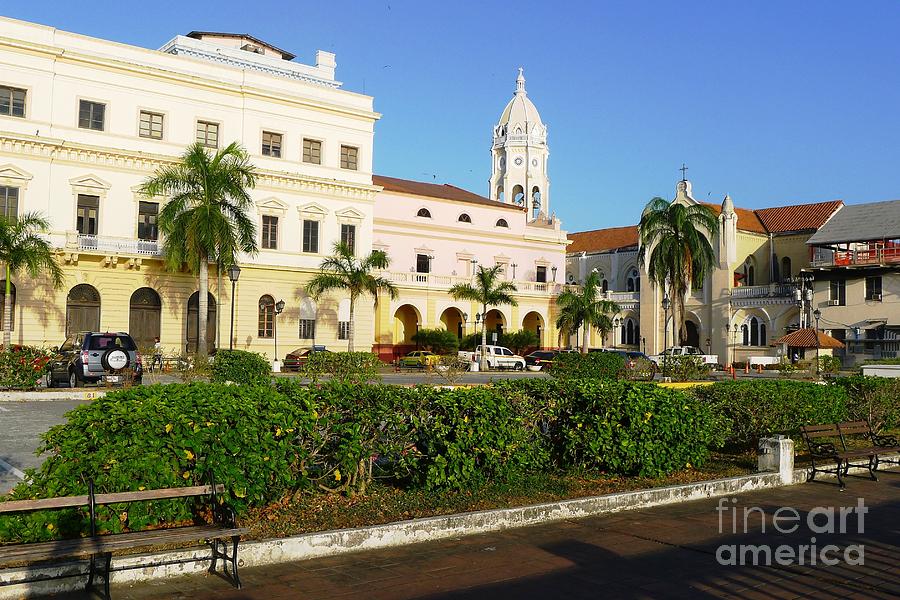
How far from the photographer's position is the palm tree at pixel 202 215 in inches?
1256

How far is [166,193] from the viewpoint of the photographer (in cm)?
3606

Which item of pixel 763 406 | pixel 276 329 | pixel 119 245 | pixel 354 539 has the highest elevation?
pixel 119 245

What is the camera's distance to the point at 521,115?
6981cm

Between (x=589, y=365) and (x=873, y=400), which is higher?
(x=589, y=365)

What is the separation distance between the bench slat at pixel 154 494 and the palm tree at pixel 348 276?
1262 inches

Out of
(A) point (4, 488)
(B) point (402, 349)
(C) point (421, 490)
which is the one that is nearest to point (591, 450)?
(C) point (421, 490)

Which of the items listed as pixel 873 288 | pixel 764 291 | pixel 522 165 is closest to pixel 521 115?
pixel 522 165

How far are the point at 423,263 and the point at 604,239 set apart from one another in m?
22.9

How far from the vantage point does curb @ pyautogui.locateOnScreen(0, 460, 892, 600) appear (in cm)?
582

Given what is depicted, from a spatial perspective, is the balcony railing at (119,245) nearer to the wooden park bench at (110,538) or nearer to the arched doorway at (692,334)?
the wooden park bench at (110,538)

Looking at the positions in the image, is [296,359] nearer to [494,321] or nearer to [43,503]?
[494,321]

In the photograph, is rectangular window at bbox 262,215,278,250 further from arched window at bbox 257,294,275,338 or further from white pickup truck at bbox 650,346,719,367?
white pickup truck at bbox 650,346,719,367

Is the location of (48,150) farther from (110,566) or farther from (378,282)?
(110,566)

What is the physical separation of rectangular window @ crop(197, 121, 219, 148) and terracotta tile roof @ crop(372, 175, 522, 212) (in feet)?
46.7
